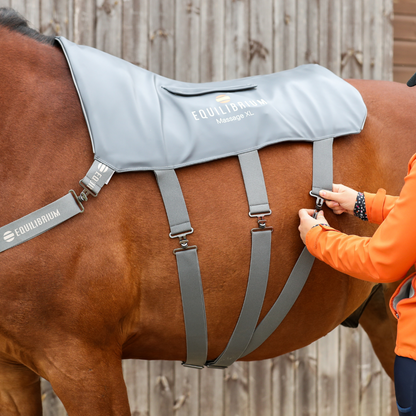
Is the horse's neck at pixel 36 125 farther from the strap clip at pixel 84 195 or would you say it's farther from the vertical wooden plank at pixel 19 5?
the vertical wooden plank at pixel 19 5

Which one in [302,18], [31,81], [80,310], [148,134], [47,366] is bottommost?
[47,366]

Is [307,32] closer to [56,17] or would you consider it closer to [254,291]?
[56,17]

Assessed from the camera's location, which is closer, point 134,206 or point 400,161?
point 134,206

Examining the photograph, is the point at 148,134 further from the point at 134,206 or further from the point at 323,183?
the point at 323,183

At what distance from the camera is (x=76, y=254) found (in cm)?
100

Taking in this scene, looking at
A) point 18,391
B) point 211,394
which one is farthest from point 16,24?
point 211,394

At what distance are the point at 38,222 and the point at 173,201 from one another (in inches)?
13.4

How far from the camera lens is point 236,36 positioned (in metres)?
2.48

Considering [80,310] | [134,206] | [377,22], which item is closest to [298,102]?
[134,206]

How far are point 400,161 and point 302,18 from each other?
1626 mm

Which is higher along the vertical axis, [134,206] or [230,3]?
[230,3]

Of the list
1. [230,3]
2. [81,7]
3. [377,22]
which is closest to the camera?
[81,7]

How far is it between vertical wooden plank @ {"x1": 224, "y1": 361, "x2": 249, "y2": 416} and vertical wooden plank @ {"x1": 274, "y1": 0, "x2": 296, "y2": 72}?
191cm

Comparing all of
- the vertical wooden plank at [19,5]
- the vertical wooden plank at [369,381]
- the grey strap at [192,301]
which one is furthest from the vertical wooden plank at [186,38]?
the vertical wooden plank at [369,381]
